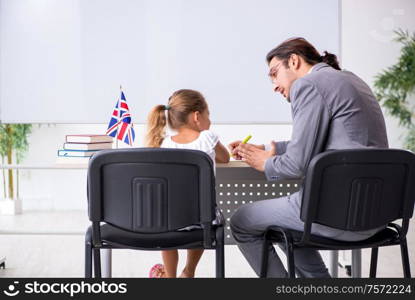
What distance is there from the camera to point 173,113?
2.77m

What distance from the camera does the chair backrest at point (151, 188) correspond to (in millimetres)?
1947

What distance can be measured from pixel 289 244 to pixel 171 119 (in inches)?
37.2

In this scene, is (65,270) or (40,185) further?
(40,185)

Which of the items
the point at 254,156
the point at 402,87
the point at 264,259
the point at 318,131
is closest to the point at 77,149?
the point at 254,156

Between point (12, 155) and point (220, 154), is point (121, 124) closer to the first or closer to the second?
point (220, 154)

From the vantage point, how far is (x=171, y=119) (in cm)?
278

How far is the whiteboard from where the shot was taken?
4133 mm

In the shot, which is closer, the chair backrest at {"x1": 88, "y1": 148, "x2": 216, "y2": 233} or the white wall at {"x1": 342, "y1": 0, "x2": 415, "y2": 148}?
the chair backrest at {"x1": 88, "y1": 148, "x2": 216, "y2": 233}

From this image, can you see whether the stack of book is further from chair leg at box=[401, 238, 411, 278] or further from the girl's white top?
chair leg at box=[401, 238, 411, 278]

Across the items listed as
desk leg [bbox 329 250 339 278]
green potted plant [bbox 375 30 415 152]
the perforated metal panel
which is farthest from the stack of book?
green potted plant [bbox 375 30 415 152]

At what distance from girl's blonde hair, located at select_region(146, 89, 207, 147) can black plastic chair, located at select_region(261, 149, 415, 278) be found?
868 mm

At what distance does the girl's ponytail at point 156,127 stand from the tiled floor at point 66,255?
3.30 feet

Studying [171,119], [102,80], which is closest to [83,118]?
[102,80]

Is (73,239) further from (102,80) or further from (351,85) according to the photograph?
(351,85)
